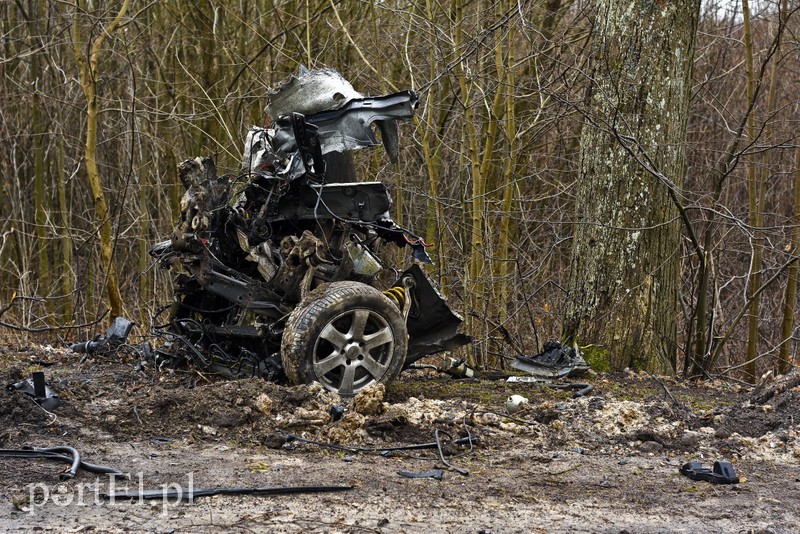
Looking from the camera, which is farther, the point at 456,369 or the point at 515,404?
the point at 456,369

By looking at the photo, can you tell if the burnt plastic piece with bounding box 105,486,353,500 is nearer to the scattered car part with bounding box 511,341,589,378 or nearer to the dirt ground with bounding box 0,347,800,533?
the dirt ground with bounding box 0,347,800,533

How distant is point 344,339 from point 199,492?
7.92 ft

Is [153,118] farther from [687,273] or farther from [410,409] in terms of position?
[410,409]

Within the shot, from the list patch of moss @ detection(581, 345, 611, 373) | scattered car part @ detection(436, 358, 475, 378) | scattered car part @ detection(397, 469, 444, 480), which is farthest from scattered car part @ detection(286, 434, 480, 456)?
patch of moss @ detection(581, 345, 611, 373)

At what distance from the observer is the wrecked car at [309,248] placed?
7.29m

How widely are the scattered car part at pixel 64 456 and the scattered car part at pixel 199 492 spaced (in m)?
0.44

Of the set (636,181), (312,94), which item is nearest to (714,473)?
(636,181)

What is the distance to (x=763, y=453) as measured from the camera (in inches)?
234

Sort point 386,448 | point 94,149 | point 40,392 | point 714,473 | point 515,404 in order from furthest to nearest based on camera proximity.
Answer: point 94,149
point 515,404
point 40,392
point 386,448
point 714,473

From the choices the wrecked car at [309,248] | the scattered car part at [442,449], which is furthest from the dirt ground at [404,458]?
the wrecked car at [309,248]

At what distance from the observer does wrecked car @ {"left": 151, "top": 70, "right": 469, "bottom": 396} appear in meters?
7.29

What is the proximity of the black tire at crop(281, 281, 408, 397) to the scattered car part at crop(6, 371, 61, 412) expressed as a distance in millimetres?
1550

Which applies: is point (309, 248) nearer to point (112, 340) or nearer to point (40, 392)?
point (40, 392)

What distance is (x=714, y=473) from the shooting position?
532 cm
